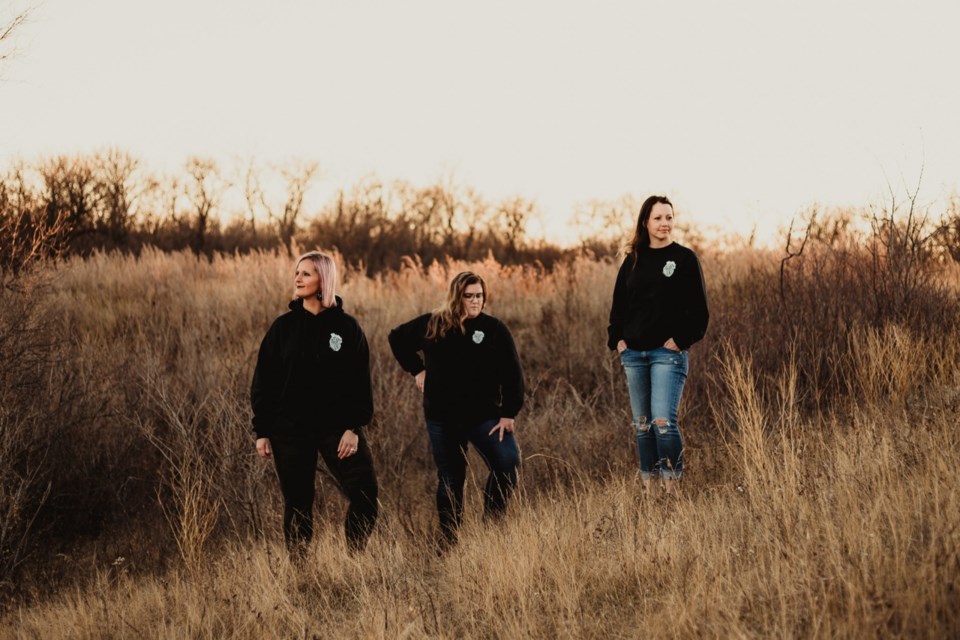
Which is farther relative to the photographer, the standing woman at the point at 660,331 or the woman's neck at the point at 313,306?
the standing woman at the point at 660,331

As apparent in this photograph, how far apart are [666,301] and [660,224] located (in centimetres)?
50

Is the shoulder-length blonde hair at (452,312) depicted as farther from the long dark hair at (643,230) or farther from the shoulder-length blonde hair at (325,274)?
the long dark hair at (643,230)

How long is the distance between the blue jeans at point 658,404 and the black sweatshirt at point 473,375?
737mm

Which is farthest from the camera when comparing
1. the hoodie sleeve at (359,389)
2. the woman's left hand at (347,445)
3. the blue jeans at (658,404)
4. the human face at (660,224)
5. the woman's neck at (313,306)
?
the human face at (660,224)

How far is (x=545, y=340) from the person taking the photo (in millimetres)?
11289

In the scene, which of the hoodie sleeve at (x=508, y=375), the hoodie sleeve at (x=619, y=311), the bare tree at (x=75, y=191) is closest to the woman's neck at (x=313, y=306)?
the hoodie sleeve at (x=508, y=375)

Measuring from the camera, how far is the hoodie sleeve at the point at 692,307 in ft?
15.3

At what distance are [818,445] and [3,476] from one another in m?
6.14

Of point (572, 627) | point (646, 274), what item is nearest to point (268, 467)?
point (646, 274)

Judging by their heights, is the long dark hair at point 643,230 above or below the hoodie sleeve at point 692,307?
above

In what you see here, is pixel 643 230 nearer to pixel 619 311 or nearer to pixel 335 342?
pixel 619 311

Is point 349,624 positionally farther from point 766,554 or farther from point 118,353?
point 118,353

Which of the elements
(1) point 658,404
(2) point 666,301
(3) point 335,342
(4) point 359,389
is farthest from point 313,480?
(2) point 666,301

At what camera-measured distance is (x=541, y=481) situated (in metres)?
7.31
